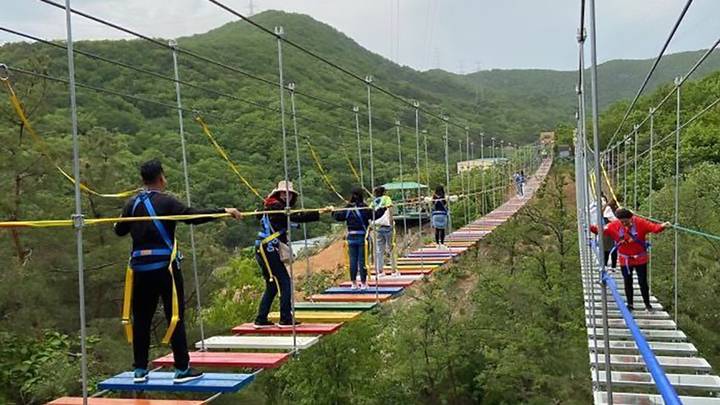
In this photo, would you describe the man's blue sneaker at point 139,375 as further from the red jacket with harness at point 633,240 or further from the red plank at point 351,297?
the red jacket with harness at point 633,240

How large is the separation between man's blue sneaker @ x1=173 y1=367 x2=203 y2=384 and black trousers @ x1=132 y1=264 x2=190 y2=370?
2 centimetres

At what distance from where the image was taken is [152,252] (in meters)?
2.45

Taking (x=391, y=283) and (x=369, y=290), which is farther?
(x=391, y=283)

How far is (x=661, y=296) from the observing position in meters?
10.7

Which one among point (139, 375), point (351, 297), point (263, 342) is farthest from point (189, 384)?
point (351, 297)

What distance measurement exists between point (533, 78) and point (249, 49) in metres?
45.8

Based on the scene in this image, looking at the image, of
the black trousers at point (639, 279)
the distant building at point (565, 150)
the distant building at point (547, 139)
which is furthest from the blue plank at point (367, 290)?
the distant building at point (547, 139)

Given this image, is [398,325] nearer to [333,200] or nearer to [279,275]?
[333,200]

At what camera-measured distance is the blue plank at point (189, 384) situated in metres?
2.54

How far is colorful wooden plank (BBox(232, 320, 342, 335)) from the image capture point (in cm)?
354

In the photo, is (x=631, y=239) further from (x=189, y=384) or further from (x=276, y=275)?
(x=189, y=384)

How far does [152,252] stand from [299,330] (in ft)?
4.24

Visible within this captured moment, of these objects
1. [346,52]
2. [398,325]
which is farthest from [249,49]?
[398,325]

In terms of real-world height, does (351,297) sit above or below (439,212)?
below
